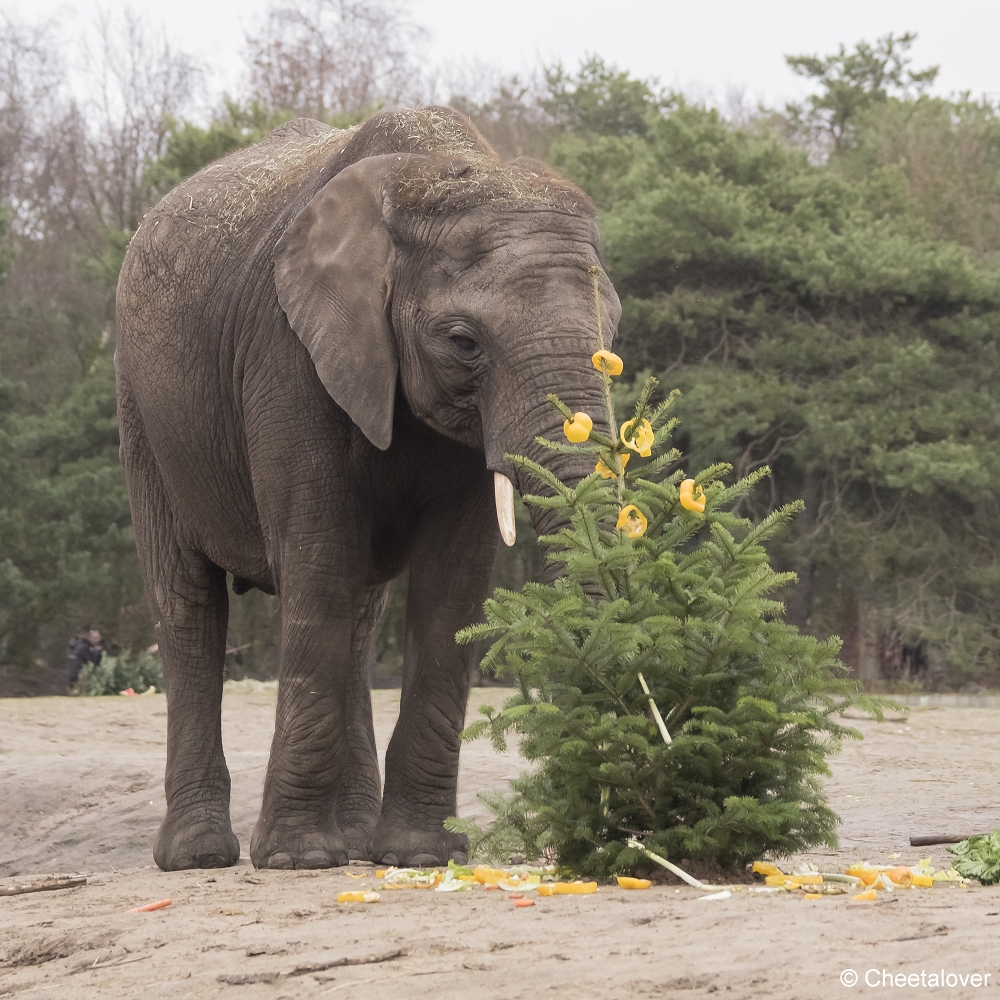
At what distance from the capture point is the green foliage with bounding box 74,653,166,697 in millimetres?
22688

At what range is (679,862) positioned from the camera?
542 centimetres

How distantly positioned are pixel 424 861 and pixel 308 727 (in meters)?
0.76

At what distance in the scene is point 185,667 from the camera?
27.6 ft

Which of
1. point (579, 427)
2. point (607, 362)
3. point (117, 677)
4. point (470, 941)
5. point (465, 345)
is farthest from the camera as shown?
point (117, 677)

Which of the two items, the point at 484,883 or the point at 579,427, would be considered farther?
the point at 484,883

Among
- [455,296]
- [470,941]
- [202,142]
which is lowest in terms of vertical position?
[470,941]

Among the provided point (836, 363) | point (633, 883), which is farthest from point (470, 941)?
point (836, 363)

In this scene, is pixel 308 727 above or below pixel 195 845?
above

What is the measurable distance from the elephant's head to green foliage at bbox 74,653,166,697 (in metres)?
15.9

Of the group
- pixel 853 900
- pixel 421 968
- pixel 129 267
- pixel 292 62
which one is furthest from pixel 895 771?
pixel 292 62

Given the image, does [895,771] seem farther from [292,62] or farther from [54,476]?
[292,62]

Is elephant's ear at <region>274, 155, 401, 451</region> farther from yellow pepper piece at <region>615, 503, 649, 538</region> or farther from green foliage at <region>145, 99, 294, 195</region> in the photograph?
green foliage at <region>145, 99, 294, 195</region>

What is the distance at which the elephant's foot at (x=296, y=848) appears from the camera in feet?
23.3

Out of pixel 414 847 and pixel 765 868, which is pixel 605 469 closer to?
pixel 765 868
